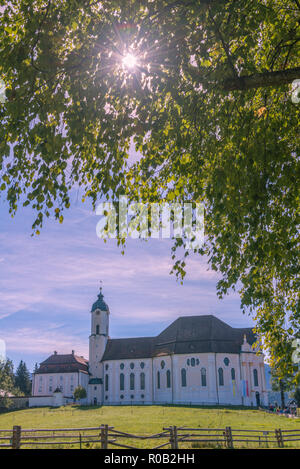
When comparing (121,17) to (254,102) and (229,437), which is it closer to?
(254,102)

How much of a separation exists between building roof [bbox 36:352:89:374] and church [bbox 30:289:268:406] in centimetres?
32

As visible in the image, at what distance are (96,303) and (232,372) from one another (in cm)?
3081

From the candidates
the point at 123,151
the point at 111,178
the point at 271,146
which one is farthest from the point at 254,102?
the point at 111,178

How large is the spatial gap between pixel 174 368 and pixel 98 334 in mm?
18954

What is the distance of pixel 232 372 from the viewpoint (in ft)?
207

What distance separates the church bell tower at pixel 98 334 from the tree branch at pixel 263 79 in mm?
72759

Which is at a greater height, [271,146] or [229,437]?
[271,146]

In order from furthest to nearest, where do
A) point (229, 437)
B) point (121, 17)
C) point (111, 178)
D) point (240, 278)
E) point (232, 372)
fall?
point (232, 372) < point (229, 437) < point (240, 278) < point (111, 178) < point (121, 17)

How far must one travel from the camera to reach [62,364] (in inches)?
3364

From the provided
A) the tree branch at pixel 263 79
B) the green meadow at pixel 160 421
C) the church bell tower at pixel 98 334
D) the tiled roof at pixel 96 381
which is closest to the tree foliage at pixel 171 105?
the tree branch at pixel 263 79

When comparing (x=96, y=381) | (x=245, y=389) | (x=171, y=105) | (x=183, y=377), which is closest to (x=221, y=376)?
(x=245, y=389)

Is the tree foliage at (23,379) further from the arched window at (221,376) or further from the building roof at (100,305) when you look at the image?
the arched window at (221,376)

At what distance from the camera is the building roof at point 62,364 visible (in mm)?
83438

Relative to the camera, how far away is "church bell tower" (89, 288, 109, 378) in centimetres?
7561
